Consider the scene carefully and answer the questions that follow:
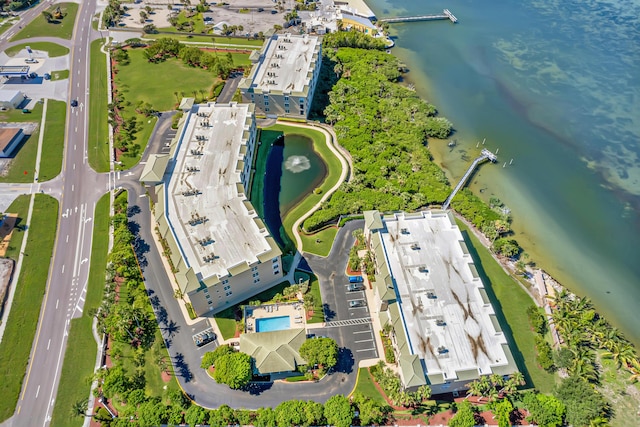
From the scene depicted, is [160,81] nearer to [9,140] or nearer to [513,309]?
[9,140]

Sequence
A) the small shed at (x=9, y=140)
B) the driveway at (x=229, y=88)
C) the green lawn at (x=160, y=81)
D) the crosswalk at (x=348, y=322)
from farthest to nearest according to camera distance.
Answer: the driveway at (x=229, y=88) → the green lawn at (x=160, y=81) → the small shed at (x=9, y=140) → the crosswalk at (x=348, y=322)

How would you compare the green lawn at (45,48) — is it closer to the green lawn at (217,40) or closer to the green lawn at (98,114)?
the green lawn at (98,114)

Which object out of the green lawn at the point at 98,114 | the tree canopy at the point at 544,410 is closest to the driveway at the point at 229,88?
the green lawn at the point at 98,114

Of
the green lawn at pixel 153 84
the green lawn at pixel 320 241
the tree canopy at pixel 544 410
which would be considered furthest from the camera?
the green lawn at pixel 153 84

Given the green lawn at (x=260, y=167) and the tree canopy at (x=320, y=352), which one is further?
the green lawn at (x=260, y=167)

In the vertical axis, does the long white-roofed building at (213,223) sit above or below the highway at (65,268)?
above

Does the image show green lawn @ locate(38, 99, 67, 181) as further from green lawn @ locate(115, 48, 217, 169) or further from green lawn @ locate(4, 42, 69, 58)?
green lawn @ locate(4, 42, 69, 58)

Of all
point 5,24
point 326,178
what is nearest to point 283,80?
point 326,178
